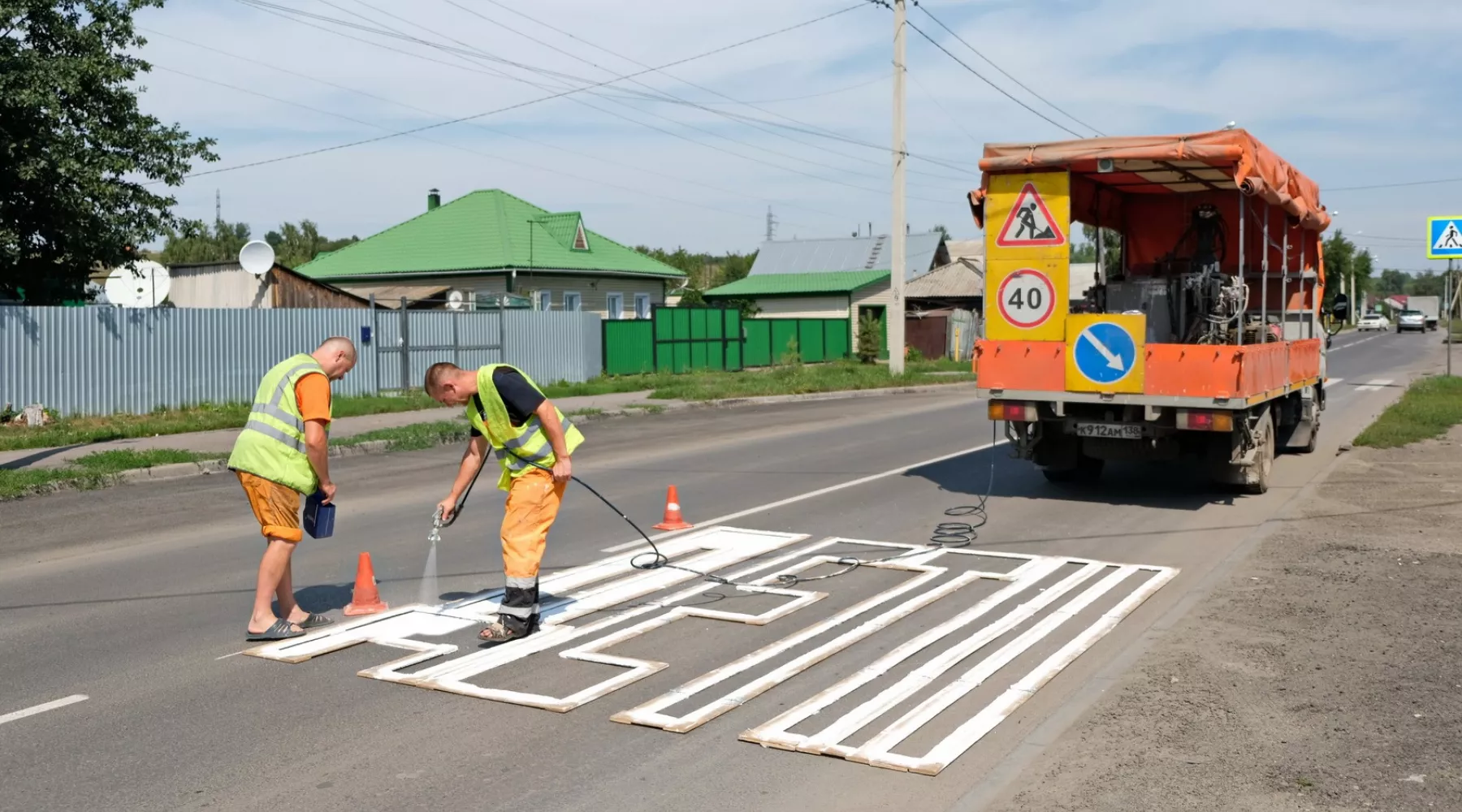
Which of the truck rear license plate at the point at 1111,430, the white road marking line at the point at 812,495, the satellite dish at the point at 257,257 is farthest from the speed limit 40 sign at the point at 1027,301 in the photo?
the satellite dish at the point at 257,257

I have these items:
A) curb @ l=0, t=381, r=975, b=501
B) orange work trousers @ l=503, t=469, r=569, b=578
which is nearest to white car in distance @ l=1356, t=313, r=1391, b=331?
curb @ l=0, t=381, r=975, b=501

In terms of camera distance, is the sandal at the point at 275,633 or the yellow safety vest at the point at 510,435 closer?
the yellow safety vest at the point at 510,435

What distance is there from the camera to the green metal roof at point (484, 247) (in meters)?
38.7

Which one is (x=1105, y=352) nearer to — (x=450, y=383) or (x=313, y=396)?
(x=450, y=383)

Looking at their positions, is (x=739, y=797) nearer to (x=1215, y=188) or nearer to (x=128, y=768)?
(x=128, y=768)

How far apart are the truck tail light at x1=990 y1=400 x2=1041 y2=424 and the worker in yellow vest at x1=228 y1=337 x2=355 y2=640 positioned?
6794mm

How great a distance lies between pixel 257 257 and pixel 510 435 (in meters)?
22.7

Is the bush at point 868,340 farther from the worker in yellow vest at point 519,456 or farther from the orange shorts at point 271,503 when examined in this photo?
the orange shorts at point 271,503

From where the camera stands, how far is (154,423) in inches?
739

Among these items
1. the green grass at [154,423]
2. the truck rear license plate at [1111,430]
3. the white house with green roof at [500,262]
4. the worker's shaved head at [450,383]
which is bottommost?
the green grass at [154,423]

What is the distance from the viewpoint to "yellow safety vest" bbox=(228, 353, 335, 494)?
266 inches

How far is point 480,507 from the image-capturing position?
464 inches

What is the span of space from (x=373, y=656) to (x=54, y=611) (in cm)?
251

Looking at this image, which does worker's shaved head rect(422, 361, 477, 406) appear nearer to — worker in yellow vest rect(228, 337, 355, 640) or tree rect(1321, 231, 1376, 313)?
worker in yellow vest rect(228, 337, 355, 640)
